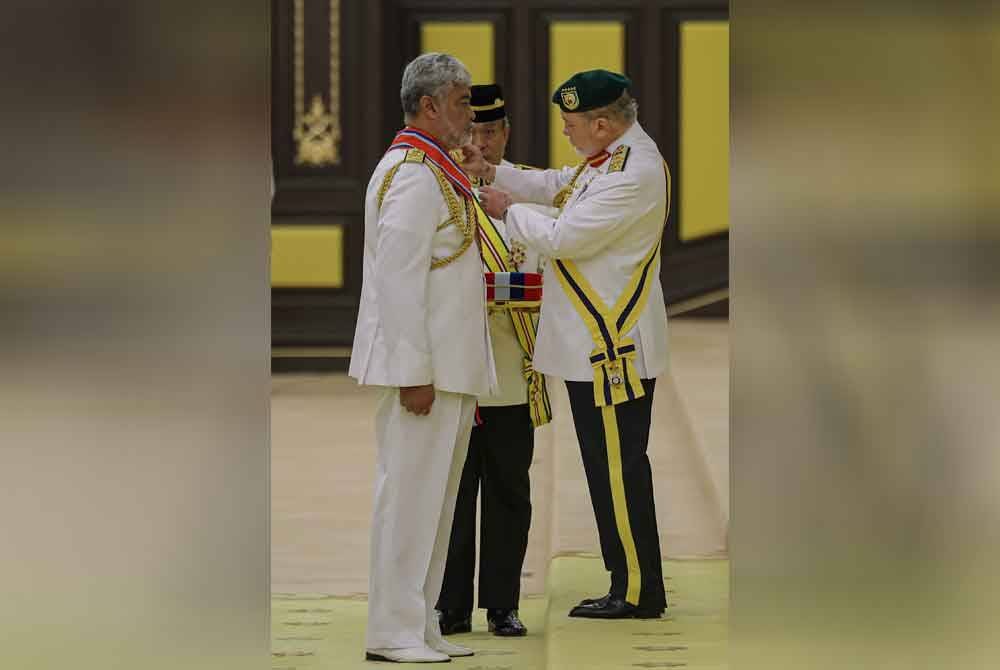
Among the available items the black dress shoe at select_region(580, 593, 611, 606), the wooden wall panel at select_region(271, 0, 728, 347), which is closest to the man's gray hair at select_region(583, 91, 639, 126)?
the black dress shoe at select_region(580, 593, 611, 606)

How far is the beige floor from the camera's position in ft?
15.3

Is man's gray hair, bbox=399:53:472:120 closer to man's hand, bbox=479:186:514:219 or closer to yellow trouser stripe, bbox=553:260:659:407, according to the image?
man's hand, bbox=479:186:514:219

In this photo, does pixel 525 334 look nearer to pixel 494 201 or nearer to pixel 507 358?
pixel 507 358

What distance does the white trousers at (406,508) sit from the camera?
11.2ft

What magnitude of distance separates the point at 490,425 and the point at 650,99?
18.2ft

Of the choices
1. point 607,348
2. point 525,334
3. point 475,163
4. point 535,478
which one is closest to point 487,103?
point 475,163

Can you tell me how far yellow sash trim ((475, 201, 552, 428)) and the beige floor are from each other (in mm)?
825

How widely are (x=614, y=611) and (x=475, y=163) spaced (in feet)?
3.43

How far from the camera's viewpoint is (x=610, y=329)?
3652mm
